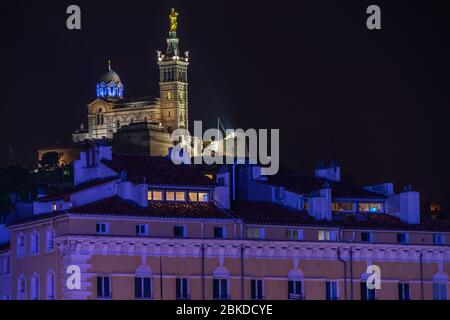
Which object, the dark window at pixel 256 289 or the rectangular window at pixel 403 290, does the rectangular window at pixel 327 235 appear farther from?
the dark window at pixel 256 289

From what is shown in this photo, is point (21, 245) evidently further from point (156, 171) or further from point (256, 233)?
point (256, 233)

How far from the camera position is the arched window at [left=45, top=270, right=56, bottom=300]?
84.9 m

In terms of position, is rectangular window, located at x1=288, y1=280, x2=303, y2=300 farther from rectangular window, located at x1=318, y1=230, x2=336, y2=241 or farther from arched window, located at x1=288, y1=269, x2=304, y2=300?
rectangular window, located at x1=318, y1=230, x2=336, y2=241

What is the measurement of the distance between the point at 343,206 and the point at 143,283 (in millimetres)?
17350

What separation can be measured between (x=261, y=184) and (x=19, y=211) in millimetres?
13911

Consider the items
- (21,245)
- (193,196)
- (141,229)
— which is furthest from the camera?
(193,196)

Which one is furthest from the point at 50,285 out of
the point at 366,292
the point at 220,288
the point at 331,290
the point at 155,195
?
the point at 366,292

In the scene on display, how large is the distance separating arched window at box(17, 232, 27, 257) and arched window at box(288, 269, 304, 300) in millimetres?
14091

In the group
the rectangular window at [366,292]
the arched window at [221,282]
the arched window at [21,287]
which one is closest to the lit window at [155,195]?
the arched window at [221,282]

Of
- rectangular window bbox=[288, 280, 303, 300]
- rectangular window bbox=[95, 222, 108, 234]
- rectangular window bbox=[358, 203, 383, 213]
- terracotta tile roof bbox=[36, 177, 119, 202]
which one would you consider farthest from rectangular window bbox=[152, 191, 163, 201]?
rectangular window bbox=[358, 203, 383, 213]

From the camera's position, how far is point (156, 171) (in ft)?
303
